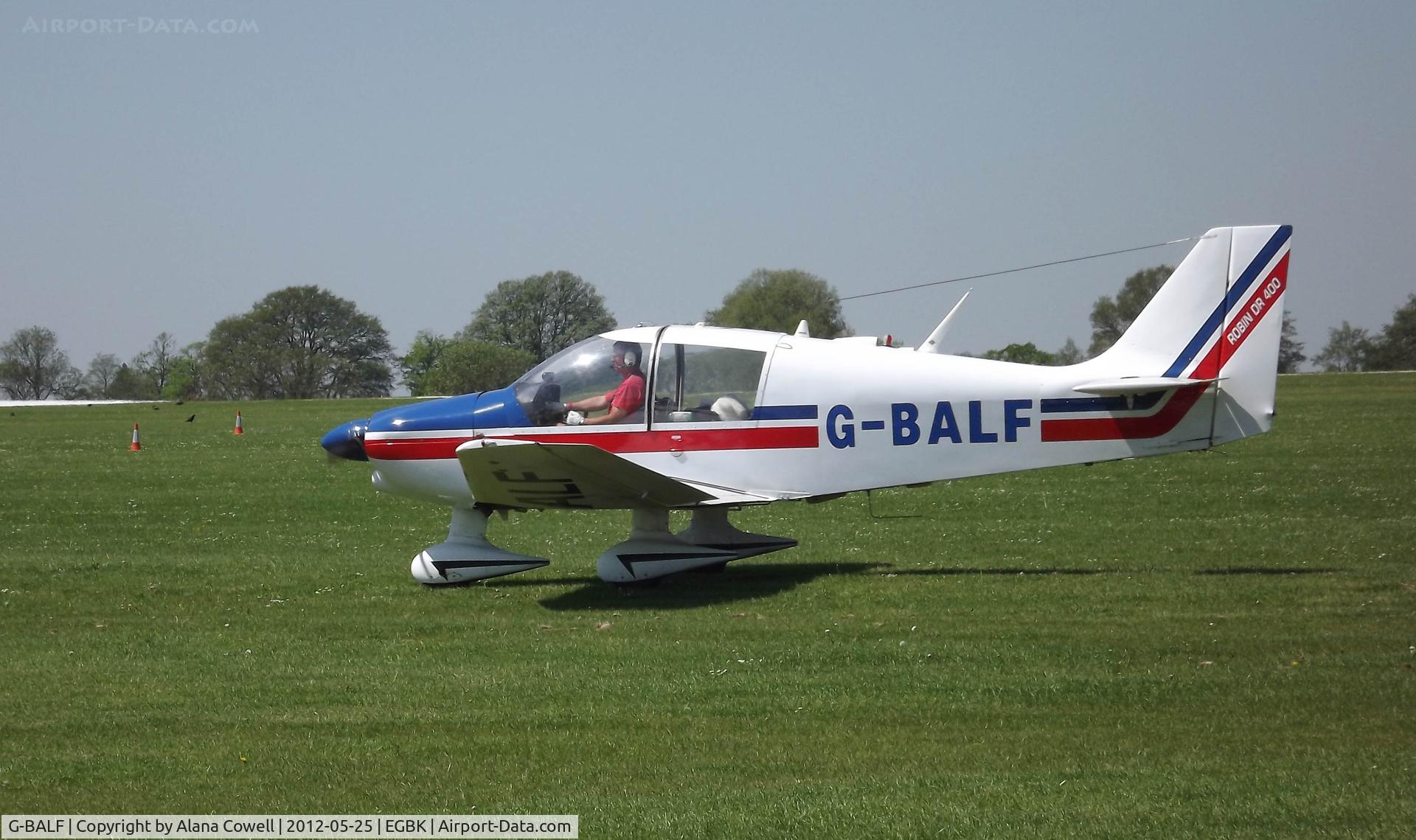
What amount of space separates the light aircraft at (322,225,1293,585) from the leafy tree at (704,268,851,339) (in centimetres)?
1728

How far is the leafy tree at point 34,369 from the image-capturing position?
375ft

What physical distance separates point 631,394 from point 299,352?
92716 millimetres

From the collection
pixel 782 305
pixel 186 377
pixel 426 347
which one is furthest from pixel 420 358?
pixel 782 305

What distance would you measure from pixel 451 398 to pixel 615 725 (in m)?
5.03

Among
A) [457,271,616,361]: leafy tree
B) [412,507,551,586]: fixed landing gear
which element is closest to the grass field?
[412,507,551,586]: fixed landing gear

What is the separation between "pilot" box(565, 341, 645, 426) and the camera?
33.1ft

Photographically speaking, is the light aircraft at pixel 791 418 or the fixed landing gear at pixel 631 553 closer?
the light aircraft at pixel 791 418

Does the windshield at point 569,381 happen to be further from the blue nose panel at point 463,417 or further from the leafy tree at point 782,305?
the leafy tree at point 782,305

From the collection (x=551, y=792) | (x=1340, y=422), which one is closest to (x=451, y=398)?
(x=551, y=792)

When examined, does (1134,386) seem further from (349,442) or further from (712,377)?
(349,442)

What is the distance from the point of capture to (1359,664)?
7078 mm

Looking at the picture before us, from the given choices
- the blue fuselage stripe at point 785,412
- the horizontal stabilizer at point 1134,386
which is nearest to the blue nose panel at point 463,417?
the blue fuselage stripe at point 785,412

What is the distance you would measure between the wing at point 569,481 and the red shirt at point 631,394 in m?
0.70

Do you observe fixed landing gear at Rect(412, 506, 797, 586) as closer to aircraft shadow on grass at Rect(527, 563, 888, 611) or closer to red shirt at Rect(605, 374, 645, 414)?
aircraft shadow on grass at Rect(527, 563, 888, 611)
